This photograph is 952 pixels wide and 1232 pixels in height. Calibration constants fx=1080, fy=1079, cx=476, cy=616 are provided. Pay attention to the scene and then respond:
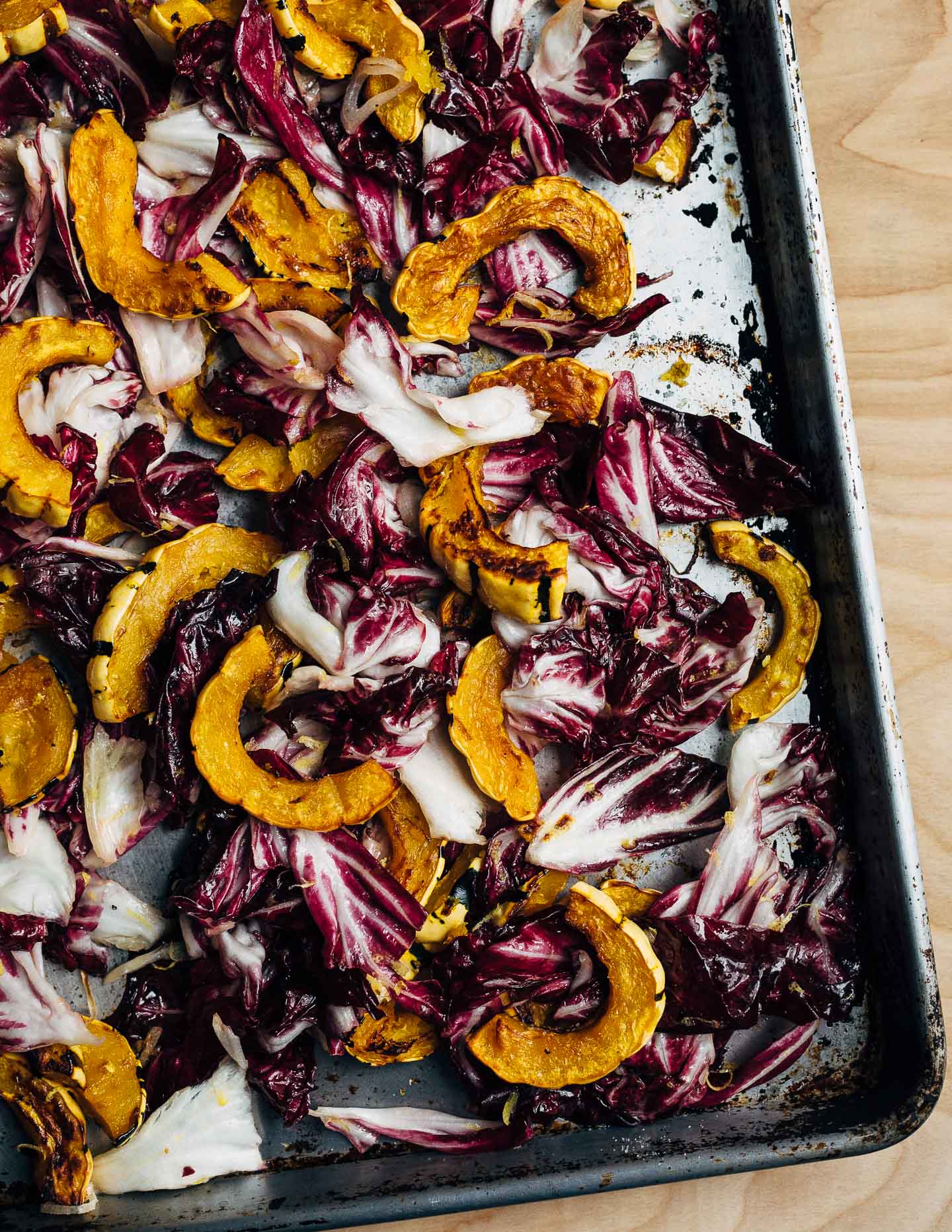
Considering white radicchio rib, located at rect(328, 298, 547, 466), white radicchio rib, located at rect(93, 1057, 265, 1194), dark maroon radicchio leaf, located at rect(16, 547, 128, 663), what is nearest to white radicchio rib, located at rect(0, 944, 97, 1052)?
white radicchio rib, located at rect(93, 1057, 265, 1194)

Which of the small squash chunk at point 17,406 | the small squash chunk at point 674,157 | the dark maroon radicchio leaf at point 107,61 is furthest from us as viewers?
the small squash chunk at point 674,157

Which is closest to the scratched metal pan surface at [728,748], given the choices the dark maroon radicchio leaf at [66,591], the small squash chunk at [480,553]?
the small squash chunk at [480,553]

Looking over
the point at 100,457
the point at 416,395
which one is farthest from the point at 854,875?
the point at 100,457

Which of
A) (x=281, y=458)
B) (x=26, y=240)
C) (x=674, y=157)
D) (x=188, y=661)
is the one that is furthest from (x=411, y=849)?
(x=674, y=157)

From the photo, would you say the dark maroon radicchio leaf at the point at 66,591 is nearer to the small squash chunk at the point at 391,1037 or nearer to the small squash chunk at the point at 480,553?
the small squash chunk at the point at 480,553

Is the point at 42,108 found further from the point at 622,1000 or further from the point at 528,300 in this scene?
the point at 622,1000

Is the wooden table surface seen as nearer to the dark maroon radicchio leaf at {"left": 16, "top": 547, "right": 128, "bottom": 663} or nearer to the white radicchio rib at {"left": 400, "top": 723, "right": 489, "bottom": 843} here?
the white radicchio rib at {"left": 400, "top": 723, "right": 489, "bottom": 843}
